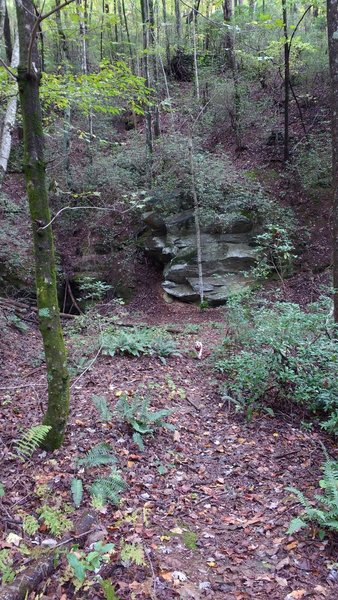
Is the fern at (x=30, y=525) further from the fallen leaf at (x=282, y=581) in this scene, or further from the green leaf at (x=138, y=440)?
the fallen leaf at (x=282, y=581)

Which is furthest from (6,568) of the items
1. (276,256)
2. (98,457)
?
(276,256)

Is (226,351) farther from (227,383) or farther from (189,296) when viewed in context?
(189,296)

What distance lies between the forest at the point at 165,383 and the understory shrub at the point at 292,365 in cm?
3

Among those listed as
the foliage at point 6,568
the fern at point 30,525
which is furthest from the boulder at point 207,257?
the foliage at point 6,568

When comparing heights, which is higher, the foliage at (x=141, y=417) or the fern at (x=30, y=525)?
the fern at (x=30, y=525)

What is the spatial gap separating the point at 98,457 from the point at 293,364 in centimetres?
316

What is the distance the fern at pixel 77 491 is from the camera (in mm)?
3461

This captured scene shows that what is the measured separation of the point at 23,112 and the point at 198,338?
6852 millimetres

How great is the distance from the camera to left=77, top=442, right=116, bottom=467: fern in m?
3.95

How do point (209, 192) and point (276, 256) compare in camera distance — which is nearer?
point (276, 256)

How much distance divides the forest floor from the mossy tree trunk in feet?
2.04

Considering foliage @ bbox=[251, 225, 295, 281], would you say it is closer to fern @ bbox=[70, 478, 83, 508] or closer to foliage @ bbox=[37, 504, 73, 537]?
fern @ bbox=[70, 478, 83, 508]

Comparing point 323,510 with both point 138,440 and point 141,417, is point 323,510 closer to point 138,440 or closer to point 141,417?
point 138,440

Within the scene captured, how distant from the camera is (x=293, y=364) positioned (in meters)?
5.74
